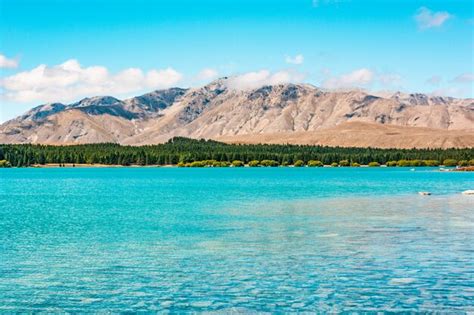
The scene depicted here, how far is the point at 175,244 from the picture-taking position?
36.9 m

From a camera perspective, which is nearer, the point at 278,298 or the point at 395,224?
the point at 278,298

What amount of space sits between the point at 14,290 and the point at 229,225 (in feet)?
77.5

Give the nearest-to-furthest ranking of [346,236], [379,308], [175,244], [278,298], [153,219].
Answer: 1. [379,308]
2. [278,298]
3. [175,244]
4. [346,236]
5. [153,219]

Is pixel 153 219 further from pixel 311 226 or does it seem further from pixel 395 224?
pixel 395 224

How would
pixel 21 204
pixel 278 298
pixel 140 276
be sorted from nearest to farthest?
pixel 278 298 < pixel 140 276 < pixel 21 204

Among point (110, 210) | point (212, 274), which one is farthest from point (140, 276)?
point (110, 210)

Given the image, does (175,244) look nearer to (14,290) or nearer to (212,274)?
(212,274)

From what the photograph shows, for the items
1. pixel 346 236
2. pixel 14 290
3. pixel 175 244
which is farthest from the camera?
pixel 346 236

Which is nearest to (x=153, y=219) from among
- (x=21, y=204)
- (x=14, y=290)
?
(x=21, y=204)

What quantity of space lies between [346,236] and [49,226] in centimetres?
2137

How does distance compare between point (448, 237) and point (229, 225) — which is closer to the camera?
point (448, 237)

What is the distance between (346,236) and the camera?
39.5m

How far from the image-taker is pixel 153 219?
173 feet

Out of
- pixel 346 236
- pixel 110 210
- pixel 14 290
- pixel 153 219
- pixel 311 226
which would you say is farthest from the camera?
pixel 110 210
